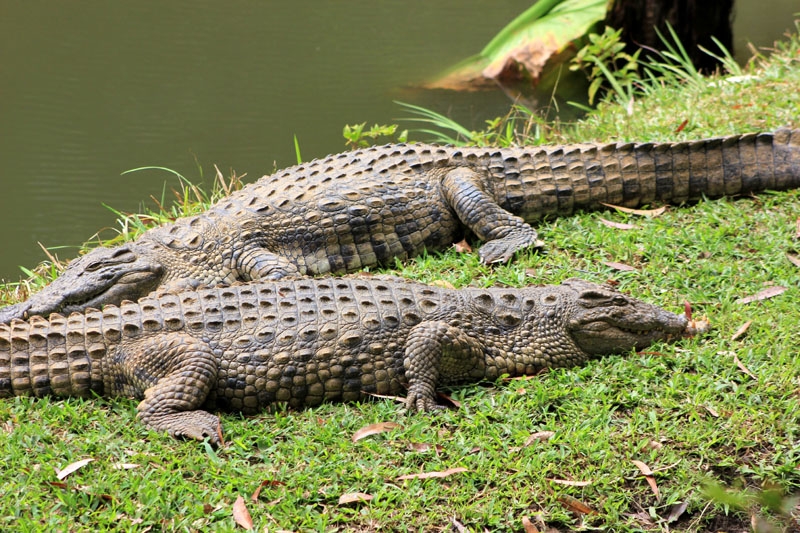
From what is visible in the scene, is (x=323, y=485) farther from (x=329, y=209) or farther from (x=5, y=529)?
(x=329, y=209)

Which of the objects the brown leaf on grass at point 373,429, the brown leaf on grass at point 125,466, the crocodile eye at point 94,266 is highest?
the crocodile eye at point 94,266

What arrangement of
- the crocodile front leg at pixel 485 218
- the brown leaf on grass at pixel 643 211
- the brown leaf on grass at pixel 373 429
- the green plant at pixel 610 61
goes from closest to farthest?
the brown leaf on grass at pixel 373 429
the crocodile front leg at pixel 485 218
the brown leaf on grass at pixel 643 211
the green plant at pixel 610 61

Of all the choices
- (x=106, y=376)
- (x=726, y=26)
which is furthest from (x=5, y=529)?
(x=726, y=26)

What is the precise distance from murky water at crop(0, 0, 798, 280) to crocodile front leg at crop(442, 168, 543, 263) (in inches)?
151

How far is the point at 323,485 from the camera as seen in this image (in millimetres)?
3652

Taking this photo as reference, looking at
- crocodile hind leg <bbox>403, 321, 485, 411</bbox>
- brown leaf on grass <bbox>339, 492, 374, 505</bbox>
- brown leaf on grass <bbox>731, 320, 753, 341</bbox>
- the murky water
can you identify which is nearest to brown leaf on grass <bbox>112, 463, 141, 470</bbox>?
brown leaf on grass <bbox>339, 492, 374, 505</bbox>

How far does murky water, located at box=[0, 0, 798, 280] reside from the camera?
31.3ft

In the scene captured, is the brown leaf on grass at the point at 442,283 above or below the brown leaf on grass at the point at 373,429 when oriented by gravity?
above

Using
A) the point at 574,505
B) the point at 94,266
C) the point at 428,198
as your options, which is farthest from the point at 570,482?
the point at 94,266

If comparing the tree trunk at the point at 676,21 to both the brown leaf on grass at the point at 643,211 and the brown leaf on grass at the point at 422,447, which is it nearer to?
the brown leaf on grass at the point at 643,211

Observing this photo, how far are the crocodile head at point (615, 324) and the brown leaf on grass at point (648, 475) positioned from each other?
93 cm

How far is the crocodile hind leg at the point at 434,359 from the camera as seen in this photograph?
166 inches

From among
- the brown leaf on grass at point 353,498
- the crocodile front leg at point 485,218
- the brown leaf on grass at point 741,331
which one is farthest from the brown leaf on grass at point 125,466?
the brown leaf on grass at point 741,331

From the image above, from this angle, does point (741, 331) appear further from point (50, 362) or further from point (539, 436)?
point (50, 362)
